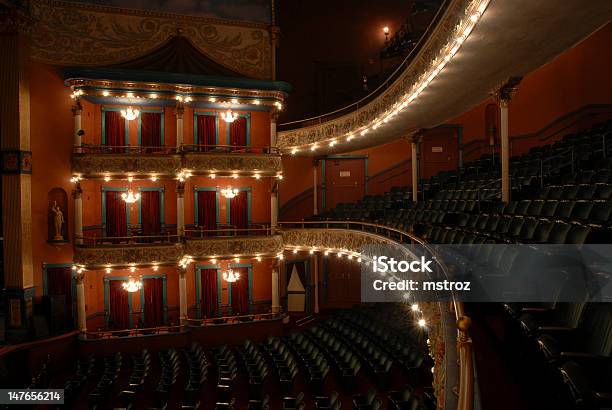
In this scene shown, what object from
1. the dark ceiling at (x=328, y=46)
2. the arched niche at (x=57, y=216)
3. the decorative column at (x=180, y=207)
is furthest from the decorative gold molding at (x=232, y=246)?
the dark ceiling at (x=328, y=46)

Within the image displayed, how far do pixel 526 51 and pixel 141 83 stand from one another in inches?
426

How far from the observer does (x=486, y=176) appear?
467 inches

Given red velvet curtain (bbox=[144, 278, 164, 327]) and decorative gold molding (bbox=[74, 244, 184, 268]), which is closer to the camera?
decorative gold molding (bbox=[74, 244, 184, 268])

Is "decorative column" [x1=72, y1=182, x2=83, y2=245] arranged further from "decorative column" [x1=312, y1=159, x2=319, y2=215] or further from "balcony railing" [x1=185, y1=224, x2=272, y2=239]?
"decorative column" [x1=312, y1=159, x2=319, y2=215]

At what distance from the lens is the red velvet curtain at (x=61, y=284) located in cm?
1414

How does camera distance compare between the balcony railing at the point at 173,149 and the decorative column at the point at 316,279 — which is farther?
the decorative column at the point at 316,279

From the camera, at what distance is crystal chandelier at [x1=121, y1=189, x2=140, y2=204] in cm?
1472

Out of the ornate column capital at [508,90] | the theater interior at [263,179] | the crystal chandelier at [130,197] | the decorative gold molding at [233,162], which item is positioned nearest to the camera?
the theater interior at [263,179]

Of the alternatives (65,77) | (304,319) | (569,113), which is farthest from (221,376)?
(569,113)

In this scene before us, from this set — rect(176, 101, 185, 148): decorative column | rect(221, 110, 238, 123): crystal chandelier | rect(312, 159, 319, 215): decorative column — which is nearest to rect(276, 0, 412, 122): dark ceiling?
rect(312, 159, 319, 215): decorative column

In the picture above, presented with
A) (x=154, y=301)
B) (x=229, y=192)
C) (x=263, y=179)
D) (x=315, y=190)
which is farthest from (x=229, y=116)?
(x=154, y=301)

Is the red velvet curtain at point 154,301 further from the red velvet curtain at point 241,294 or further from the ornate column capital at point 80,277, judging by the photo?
the red velvet curtain at point 241,294

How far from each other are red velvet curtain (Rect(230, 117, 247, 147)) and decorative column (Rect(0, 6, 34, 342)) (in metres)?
6.16

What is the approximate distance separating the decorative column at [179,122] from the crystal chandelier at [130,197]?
6.56 ft
